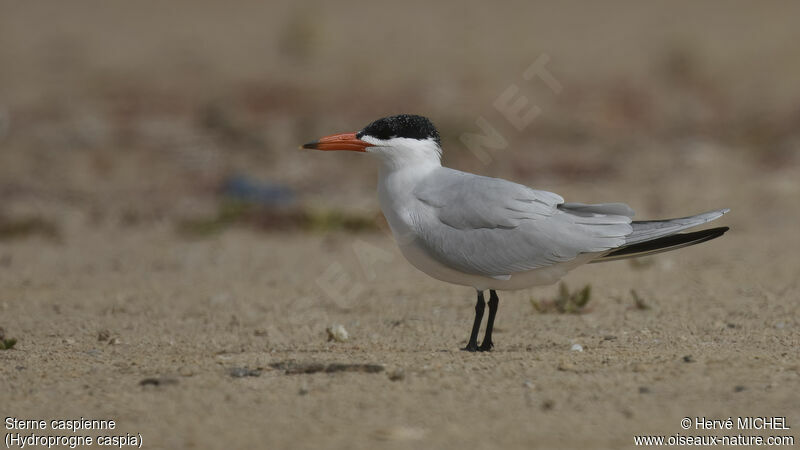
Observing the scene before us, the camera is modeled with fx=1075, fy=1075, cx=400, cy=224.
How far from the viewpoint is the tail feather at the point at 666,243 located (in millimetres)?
4680

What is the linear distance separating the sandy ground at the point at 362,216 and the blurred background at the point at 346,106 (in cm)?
5

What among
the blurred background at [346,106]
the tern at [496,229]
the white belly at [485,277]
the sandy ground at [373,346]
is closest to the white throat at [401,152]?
the tern at [496,229]

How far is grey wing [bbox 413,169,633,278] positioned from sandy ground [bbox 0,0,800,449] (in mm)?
422

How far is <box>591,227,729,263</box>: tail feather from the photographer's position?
4.68 metres

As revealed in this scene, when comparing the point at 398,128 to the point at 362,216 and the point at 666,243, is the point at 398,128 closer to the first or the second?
the point at 666,243

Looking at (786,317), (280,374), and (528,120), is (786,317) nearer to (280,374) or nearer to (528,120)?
(280,374)

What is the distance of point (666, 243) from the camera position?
4766mm

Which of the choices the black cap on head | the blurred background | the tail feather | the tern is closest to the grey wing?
the tern

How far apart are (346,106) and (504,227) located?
7.36 metres

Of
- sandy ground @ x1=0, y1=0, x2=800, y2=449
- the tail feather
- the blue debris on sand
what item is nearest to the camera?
sandy ground @ x1=0, y1=0, x2=800, y2=449

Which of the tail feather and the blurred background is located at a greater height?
the blurred background

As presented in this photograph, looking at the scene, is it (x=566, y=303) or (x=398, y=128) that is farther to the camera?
(x=566, y=303)

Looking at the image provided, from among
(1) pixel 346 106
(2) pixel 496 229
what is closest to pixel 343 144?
(2) pixel 496 229

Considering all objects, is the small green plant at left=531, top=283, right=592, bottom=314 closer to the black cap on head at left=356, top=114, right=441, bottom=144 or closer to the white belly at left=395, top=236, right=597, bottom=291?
the white belly at left=395, top=236, right=597, bottom=291
